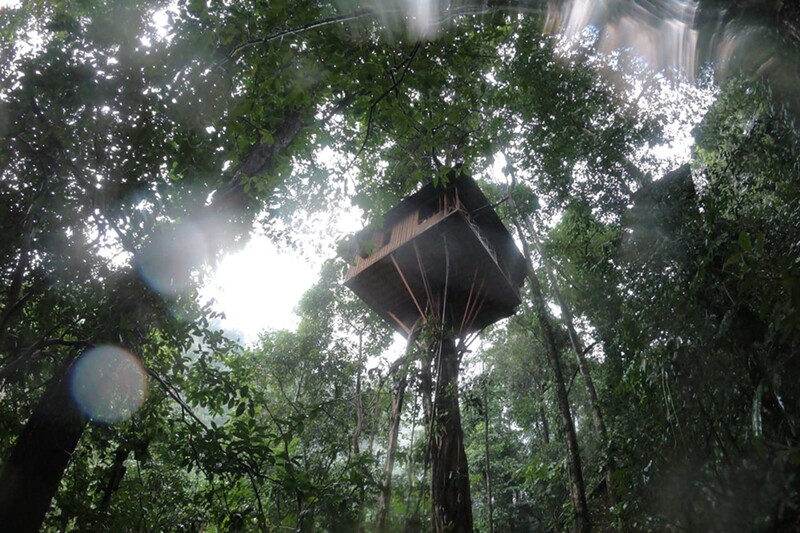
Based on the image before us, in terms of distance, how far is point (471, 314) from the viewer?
809cm

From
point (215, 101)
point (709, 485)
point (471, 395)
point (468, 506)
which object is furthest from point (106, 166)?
point (468, 506)

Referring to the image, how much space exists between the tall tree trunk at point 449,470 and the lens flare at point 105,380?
3.15 metres

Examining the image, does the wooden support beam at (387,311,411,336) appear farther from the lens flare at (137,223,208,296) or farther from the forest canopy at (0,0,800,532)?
the lens flare at (137,223,208,296)

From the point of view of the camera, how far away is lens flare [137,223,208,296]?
319cm

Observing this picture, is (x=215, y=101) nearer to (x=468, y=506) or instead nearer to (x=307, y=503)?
(x=307, y=503)

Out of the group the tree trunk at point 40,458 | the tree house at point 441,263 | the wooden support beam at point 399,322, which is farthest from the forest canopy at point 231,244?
the wooden support beam at point 399,322

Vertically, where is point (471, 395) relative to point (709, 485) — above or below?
above

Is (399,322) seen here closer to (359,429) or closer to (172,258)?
(359,429)

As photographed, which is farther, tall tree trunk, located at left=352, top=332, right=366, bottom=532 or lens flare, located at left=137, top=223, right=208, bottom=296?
lens flare, located at left=137, top=223, right=208, bottom=296

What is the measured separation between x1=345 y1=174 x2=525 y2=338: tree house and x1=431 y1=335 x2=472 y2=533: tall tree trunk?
1608 millimetres

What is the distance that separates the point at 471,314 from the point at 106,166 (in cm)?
654

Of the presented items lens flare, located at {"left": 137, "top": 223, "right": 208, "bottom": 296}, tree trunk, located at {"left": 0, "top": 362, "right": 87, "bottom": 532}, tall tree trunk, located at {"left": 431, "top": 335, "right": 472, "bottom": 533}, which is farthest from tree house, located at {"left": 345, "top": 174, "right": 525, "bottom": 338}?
tree trunk, located at {"left": 0, "top": 362, "right": 87, "bottom": 532}

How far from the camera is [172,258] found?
3.33 meters

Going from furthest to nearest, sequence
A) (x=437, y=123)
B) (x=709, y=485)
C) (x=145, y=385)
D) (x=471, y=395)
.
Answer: (x=471, y=395)
(x=145, y=385)
(x=437, y=123)
(x=709, y=485)
